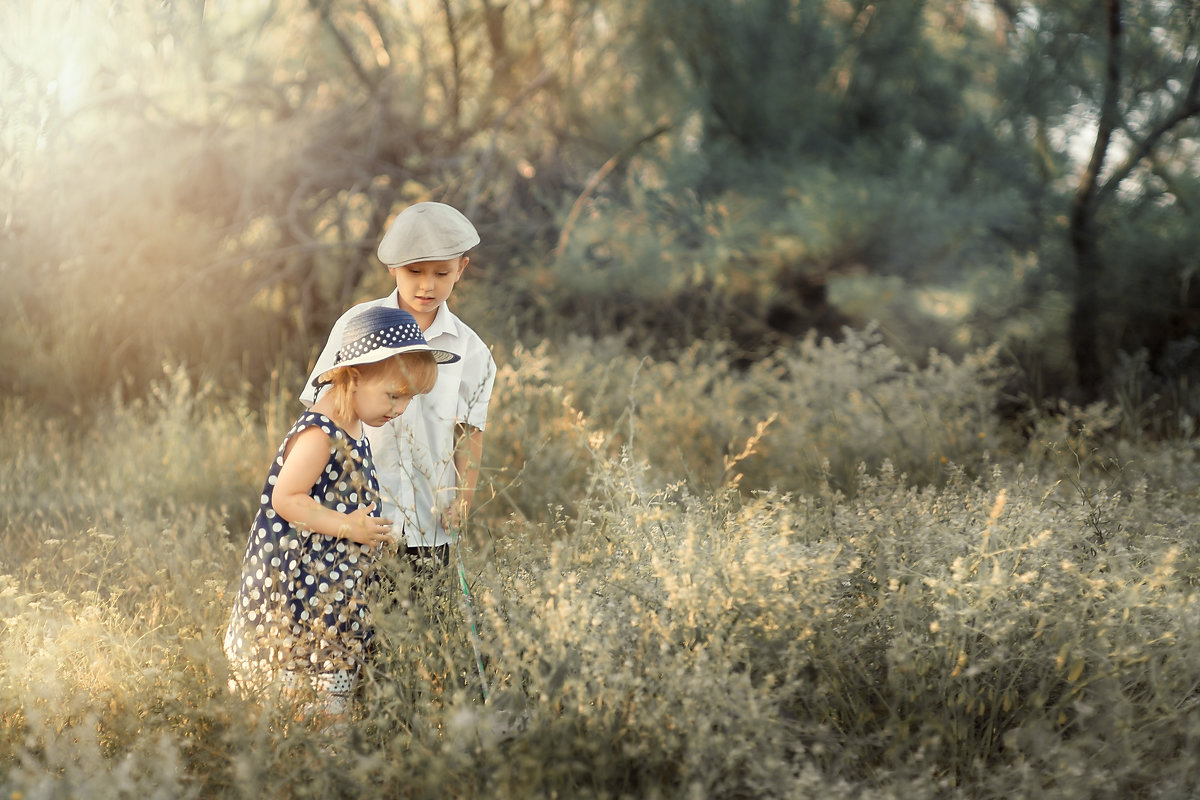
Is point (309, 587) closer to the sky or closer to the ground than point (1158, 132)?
closer to the ground

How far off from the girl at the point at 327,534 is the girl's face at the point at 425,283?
0.30 metres

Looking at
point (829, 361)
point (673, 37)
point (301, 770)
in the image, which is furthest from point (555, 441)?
point (673, 37)

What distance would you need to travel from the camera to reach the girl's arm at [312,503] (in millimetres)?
2217

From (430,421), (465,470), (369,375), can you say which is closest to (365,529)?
(465,470)

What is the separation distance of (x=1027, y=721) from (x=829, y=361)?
113 inches

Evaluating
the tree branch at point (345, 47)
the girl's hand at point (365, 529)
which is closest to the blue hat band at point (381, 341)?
the girl's hand at point (365, 529)

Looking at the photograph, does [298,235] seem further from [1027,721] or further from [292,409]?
[1027,721]

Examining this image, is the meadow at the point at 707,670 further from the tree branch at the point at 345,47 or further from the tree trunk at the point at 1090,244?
the tree branch at the point at 345,47

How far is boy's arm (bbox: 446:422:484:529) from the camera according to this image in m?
2.28

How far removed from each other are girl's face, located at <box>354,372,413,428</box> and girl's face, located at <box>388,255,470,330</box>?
348 millimetres

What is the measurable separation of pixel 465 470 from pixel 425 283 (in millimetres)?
622

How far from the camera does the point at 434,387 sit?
2.71 m

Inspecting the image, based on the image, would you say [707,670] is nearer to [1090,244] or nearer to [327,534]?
[327,534]

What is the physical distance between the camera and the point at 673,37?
671 centimetres
